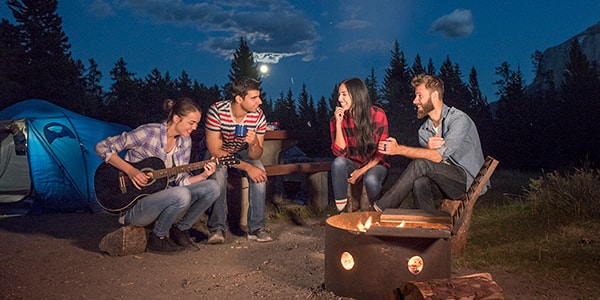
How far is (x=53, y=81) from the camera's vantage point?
29312 mm

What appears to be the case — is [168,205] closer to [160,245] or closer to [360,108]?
[160,245]

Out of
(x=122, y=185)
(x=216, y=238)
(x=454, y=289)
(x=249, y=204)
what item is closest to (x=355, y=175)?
(x=249, y=204)

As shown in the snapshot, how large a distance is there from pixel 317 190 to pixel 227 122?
2.19 metres

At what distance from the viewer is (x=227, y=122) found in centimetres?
521

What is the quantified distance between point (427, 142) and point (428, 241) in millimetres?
1574

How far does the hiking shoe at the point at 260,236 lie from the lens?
543 cm

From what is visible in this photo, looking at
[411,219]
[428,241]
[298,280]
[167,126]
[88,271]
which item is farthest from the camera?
[167,126]

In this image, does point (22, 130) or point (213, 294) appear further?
point (22, 130)

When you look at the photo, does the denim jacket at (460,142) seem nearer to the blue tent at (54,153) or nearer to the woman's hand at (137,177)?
the woman's hand at (137,177)

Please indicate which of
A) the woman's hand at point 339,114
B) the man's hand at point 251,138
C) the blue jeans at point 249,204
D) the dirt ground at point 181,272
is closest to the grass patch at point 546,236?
the dirt ground at point 181,272

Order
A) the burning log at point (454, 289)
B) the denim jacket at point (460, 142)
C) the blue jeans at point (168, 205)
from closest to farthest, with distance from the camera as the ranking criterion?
1. the burning log at point (454, 289)
2. the denim jacket at point (460, 142)
3. the blue jeans at point (168, 205)

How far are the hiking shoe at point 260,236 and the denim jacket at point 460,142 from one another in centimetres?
207

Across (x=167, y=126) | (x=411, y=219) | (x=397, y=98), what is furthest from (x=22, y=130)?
(x=397, y=98)

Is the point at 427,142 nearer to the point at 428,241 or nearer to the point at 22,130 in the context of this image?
the point at 428,241
